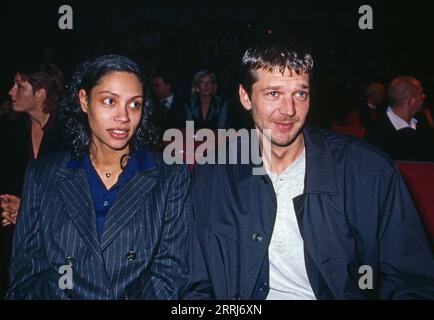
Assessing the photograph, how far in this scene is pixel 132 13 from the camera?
472 inches

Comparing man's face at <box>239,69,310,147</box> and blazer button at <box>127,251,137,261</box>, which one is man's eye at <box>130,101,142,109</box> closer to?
man's face at <box>239,69,310,147</box>

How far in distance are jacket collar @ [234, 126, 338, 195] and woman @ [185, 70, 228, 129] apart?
5.20 meters

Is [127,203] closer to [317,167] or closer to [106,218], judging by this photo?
[106,218]

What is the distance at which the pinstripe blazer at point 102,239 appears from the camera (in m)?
2.03

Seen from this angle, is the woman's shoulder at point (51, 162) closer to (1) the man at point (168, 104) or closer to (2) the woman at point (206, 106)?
(1) the man at point (168, 104)

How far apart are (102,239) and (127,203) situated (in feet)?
0.63

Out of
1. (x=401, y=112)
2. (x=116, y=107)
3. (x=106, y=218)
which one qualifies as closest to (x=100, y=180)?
(x=106, y=218)

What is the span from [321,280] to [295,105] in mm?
768

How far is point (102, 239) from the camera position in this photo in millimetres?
2029

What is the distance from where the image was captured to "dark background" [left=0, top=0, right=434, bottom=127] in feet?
32.9

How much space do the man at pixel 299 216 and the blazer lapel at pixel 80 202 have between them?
46 centimetres

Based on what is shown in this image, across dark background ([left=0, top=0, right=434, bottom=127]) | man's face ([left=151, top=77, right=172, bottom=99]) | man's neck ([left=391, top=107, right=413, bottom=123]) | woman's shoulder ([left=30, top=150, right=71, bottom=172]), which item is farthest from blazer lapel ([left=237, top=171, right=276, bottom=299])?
dark background ([left=0, top=0, right=434, bottom=127])
